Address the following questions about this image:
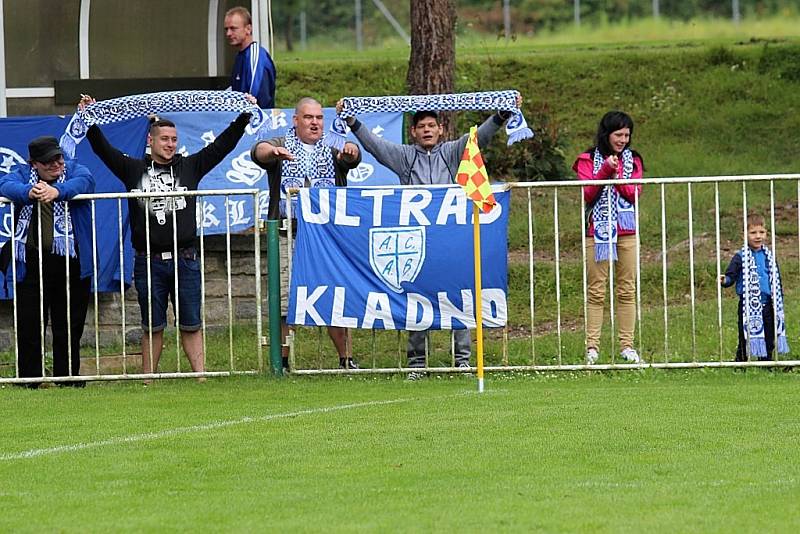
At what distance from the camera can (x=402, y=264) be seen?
1305 centimetres

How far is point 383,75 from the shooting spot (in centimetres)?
2792

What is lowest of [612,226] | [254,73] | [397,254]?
[397,254]

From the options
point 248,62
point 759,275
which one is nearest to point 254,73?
point 248,62

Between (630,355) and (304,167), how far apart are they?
299cm

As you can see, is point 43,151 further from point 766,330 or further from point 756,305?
point 766,330

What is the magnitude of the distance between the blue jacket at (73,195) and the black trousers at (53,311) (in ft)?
0.32

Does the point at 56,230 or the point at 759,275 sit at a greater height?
the point at 56,230

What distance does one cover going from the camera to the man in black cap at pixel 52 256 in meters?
13.1

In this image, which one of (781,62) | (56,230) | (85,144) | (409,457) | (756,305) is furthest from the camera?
(781,62)

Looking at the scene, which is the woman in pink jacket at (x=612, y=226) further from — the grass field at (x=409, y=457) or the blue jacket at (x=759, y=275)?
the grass field at (x=409, y=457)

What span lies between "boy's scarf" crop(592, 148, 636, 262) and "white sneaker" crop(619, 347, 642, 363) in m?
0.73

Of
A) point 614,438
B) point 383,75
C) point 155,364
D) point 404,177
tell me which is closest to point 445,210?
point 404,177

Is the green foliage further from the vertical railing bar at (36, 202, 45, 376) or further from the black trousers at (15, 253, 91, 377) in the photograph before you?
the vertical railing bar at (36, 202, 45, 376)

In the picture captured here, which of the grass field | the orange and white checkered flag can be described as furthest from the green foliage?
the orange and white checkered flag
